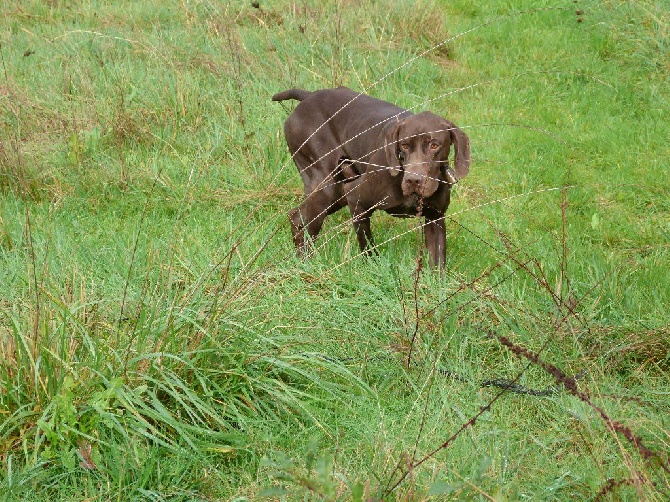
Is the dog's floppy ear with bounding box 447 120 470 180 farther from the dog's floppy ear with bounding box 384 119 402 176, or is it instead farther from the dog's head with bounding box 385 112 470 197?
the dog's floppy ear with bounding box 384 119 402 176

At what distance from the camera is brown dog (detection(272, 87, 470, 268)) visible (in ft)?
15.0

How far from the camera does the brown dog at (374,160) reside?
4.57 meters

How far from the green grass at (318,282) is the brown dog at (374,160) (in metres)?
0.16

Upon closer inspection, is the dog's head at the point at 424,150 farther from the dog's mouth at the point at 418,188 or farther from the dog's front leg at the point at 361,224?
the dog's front leg at the point at 361,224

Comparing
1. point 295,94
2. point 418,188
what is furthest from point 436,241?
point 295,94

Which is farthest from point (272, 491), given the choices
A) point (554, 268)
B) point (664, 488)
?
point (554, 268)

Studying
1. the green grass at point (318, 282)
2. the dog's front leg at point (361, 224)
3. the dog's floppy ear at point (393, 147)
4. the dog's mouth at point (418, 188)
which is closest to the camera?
the green grass at point (318, 282)

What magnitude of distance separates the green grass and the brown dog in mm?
163

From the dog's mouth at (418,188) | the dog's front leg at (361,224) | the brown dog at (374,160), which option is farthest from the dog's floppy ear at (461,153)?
the dog's front leg at (361,224)

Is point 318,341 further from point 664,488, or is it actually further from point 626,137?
point 626,137

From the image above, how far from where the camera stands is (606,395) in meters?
3.24

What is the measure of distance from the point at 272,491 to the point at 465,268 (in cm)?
286

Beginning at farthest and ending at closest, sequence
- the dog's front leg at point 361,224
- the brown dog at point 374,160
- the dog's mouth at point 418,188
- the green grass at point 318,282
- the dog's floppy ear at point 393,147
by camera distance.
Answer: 1. the dog's front leg at point 361,224
2. the dog's floppy ear at point 393,147
3. the brown dog at point 374,160
4. the dog's mouth at point 418,188
5. the green grass at point 318,282

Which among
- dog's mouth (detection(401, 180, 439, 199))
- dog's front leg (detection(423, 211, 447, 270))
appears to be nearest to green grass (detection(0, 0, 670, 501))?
dog's front leg (detection(423, 211, 447, 270))
